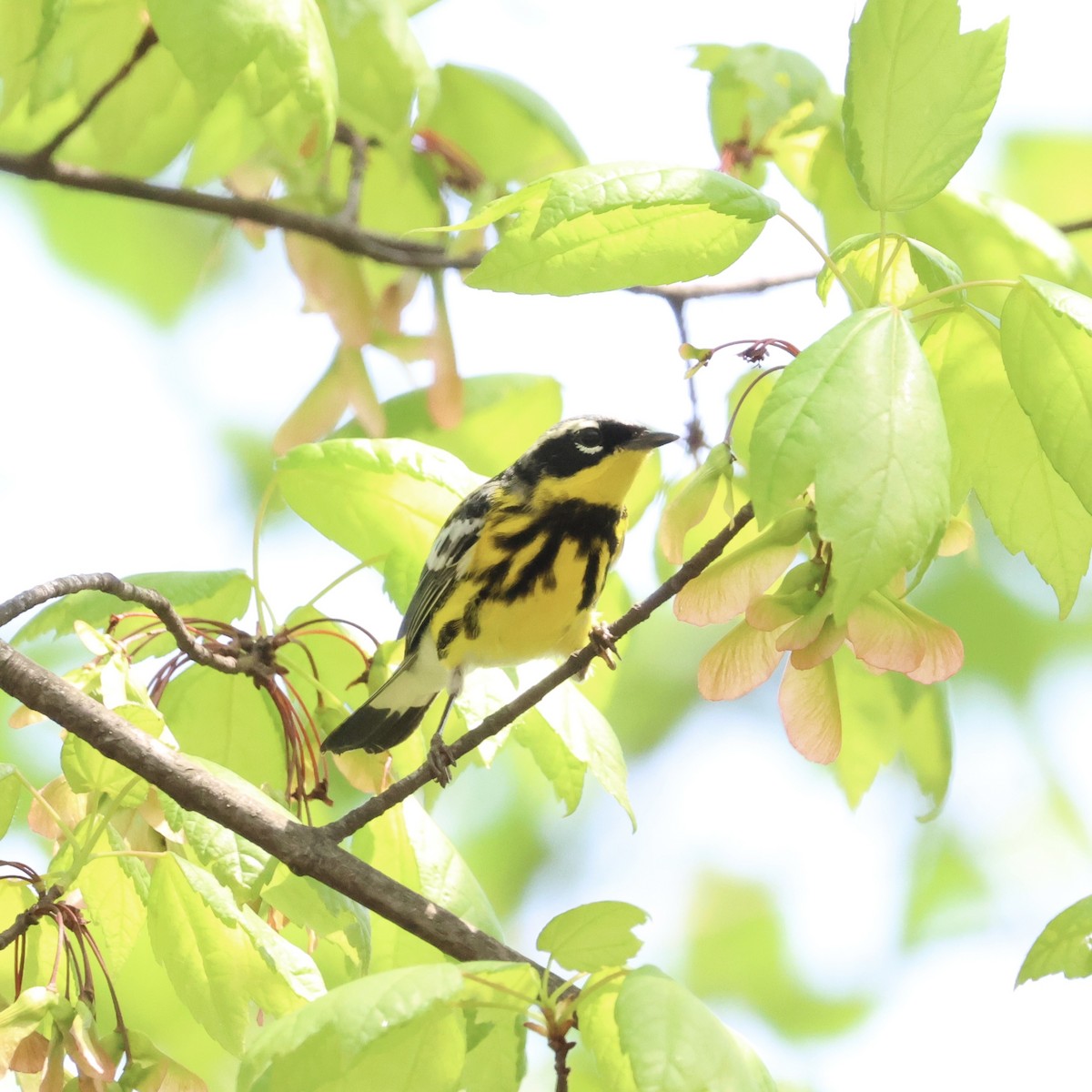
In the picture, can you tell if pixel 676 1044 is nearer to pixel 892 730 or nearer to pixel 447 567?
pixel 892 730

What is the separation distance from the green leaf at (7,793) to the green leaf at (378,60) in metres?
1.35

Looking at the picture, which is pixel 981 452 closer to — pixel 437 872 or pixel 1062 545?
pixel 1062 545

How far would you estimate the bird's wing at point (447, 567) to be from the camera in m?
3.29

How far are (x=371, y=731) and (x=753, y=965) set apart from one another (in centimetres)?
402

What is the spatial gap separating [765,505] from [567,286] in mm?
383

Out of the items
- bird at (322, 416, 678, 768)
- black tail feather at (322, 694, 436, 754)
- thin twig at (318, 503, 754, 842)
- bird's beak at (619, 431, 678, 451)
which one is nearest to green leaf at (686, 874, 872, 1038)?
bird at (322, 416, 678, 768)

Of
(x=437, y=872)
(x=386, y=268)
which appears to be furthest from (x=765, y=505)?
(x=386, y=268)

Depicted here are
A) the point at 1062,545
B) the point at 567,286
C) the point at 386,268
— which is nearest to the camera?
the point at 567,286

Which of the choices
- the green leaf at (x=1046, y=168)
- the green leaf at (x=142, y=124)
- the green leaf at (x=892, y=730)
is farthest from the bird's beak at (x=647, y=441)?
the green leaf at (x=1046, y=168)

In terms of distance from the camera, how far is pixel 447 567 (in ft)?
11.2

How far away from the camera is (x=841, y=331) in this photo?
53.1 inches

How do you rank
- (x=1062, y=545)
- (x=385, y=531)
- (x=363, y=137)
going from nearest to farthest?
(x=1062, y=545), (x=385, y=531), (x=363, y=137)

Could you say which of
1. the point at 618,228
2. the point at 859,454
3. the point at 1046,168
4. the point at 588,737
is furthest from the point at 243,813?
the point at 1046,168

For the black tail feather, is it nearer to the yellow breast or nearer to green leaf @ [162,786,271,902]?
green leaf @ [162,786,271,902]
